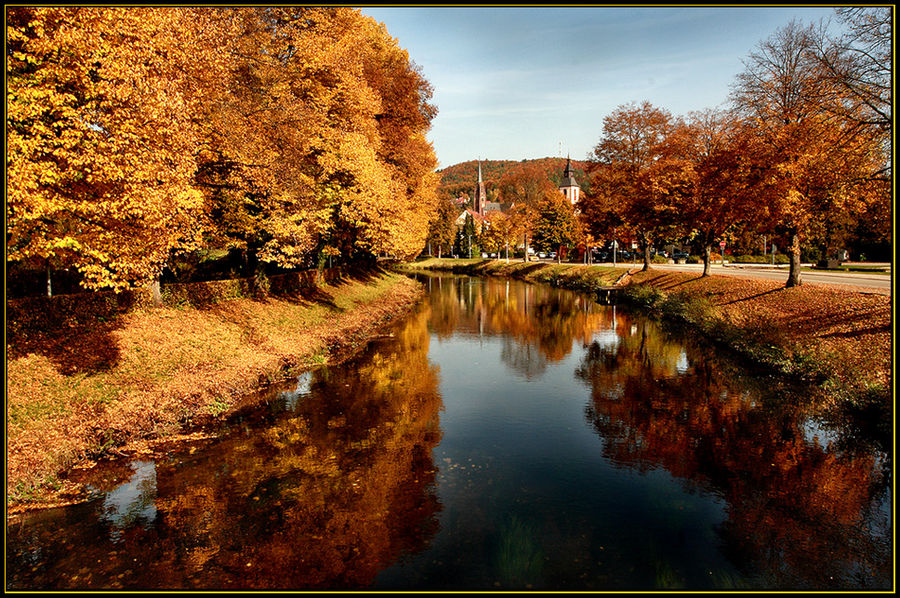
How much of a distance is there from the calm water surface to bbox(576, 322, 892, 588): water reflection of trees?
55 millimetres

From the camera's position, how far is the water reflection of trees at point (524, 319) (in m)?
27.0

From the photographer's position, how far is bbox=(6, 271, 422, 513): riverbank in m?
12.0

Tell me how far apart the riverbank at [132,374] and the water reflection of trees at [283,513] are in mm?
2014

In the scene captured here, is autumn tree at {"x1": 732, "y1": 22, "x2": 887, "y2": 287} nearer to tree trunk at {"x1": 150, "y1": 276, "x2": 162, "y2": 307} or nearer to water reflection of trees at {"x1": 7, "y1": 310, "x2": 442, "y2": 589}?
water reflection of trees at {"x1": 7, "y1": 310, "x2": 442, "y2": 589}

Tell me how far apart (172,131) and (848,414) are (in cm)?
2249

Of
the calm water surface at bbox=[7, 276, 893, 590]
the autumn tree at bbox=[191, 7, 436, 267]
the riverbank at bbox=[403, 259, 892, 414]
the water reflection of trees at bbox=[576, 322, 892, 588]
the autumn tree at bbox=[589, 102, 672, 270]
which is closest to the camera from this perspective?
the calm water surface at bbox=[7, 276, 893, 590]

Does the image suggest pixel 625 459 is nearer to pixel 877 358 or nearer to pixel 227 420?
pixel 877 358

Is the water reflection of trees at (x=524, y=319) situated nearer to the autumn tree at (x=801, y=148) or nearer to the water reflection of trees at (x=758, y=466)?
the water reflection of trees at (x=758, y=466)

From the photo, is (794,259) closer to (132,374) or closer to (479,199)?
(132,374)

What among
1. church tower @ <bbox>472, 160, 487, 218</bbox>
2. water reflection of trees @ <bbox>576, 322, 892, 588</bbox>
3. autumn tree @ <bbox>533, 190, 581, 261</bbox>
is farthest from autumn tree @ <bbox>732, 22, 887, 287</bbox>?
church tower @ <bbox>472, 160, 487, 218</bbox>

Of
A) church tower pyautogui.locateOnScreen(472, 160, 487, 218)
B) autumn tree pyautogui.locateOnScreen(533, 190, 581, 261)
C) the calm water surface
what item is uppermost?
church tower pyautogui.locateOnScreen(472, 160, 487, 218)

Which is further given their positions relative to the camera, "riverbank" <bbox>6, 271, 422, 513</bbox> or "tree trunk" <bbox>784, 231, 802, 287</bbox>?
"tree trunk" <bbox>784, 231, 802, 287</bbox>

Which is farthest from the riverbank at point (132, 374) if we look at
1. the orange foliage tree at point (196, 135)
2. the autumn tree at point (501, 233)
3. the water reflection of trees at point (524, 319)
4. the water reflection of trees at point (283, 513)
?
the autumn tree at point (501, 233)

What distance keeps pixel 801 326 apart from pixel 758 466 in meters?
12.9
